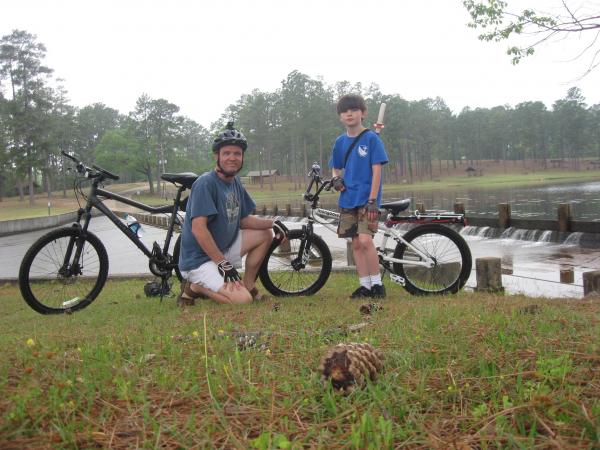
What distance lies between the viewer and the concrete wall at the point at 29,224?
3125 cm

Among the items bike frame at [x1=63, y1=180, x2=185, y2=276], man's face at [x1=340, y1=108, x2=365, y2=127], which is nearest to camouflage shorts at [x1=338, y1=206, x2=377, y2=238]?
man's face at [x1=340, y1=108, x2=365, y2=127]

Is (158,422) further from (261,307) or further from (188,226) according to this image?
(188,226)

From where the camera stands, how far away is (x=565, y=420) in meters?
1.60

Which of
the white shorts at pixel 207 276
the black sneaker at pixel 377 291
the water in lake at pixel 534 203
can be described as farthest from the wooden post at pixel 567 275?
the water in lake at pixel 534 203

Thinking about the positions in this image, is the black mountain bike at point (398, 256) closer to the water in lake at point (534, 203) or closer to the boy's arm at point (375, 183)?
the boy's arm at point (375, 183)

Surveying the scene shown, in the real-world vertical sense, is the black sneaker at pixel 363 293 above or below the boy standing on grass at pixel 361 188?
below

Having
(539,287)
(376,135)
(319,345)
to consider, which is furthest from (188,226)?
(539,287)

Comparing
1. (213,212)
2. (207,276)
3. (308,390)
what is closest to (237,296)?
(207,276)

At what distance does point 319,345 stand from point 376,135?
321cm

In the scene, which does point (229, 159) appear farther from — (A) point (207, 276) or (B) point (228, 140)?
(A) point (207, 276)

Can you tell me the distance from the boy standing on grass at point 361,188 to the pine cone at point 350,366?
10.1 feet

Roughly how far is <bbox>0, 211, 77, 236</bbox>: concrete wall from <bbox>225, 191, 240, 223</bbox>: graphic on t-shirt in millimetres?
30780

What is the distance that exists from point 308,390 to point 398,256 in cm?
371

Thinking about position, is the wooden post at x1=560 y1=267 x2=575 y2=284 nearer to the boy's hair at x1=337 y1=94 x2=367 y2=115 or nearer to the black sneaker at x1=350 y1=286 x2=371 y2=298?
the black sneaker at x1=350 y1=286 x2=371 y2=298
